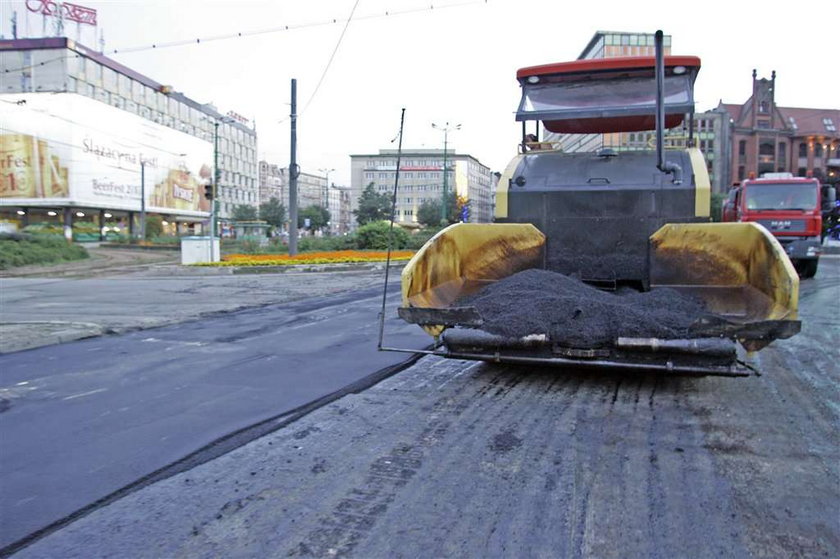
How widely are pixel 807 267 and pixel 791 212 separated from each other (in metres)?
1.60

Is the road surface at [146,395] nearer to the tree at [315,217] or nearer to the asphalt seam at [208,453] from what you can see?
the asphalt seam at [208,453]

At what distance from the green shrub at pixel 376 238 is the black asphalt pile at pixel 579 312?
76.4ft

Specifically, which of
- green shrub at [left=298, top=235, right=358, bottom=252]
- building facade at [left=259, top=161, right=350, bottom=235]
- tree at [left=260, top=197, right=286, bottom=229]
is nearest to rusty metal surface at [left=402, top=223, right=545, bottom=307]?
green shrub at [left=298, top=235, right=358, bottom=252]

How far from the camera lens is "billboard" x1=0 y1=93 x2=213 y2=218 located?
5519 cm

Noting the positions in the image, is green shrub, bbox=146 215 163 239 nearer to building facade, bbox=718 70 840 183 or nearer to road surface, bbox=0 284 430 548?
road surface, bbox=0 284 430 548

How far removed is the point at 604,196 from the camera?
644cm

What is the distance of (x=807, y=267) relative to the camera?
16.7 meters

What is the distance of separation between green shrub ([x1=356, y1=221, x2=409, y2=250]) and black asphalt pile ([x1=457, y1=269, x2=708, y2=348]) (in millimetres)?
23274

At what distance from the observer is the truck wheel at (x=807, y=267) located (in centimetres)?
1645

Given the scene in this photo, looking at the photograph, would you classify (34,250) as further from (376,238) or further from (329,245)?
(376,238)

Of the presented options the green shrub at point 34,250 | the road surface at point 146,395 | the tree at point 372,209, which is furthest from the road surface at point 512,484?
the tree at point 372,209

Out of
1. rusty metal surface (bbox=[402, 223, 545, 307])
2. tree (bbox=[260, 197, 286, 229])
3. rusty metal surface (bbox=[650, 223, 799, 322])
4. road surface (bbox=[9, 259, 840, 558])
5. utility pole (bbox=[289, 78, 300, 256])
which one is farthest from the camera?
tree (bbox=[260, 197, 286, 229])

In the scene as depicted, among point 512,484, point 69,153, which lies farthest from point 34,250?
point 512,484

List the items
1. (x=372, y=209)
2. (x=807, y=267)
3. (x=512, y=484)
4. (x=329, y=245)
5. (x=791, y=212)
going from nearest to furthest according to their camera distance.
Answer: (x=512, y=484) < (x=791, y=212) < (x=807, y=267) < (x=329, y=245) < (x=372, y=209)
